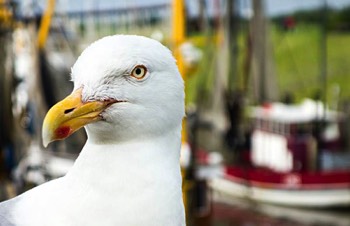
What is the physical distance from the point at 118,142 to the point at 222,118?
571 cm

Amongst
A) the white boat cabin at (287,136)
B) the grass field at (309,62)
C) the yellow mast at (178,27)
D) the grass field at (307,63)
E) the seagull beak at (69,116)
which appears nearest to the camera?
the seagull beak at (69,116)

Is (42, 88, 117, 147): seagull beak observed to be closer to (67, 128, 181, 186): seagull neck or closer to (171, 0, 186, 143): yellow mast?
(67, 128, 181, 186): seagull neck

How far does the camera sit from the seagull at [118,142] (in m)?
0.82

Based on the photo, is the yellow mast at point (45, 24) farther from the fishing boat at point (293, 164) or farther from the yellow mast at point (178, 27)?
the fishing boat at point (293, 164)

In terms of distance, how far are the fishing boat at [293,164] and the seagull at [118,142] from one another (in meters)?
5.20

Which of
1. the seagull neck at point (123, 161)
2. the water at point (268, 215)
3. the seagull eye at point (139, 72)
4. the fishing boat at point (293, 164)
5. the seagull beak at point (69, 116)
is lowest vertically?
the water at point (268, 215)

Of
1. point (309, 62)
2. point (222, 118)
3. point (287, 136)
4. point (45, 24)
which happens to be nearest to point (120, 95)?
point (45, 24)

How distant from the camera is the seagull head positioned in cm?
81

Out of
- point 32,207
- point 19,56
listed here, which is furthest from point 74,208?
point 19,56

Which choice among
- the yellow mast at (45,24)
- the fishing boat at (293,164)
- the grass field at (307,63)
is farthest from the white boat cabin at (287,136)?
the yellow mast at (45,24)

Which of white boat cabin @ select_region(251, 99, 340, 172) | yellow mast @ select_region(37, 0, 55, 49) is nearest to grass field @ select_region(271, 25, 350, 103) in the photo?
white boat cabin @ select_region(251, 99, 340, 172)

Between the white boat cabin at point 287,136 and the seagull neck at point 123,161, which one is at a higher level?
the seagull neck at point 123,161

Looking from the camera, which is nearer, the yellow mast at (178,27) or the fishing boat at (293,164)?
the yellow mast at (178,27)

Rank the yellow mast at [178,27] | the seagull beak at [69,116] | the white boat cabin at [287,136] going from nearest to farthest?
the seagull beak at [69,116]
the yellow mast at [178,27]
the white boat cabin at [287,136]
